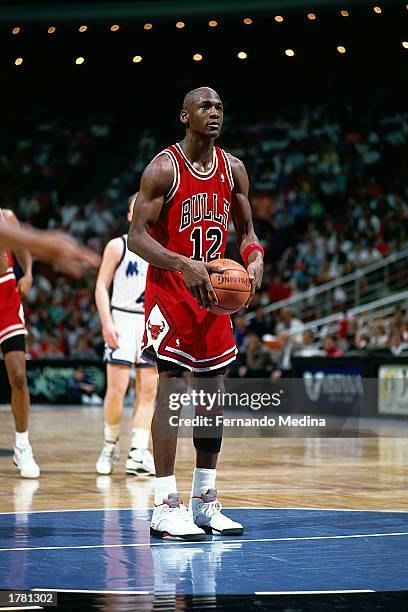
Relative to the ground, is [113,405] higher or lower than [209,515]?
higher

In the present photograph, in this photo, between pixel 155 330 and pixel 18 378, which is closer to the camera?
pixel 155 330

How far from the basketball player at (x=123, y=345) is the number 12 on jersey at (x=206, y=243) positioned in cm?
297

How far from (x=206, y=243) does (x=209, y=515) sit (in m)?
1.54

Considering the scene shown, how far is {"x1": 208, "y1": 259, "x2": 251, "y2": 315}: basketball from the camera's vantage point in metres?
5.93


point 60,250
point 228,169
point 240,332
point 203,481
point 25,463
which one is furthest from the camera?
point 240,332

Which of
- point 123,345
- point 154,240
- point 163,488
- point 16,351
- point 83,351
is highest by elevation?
point 83,351

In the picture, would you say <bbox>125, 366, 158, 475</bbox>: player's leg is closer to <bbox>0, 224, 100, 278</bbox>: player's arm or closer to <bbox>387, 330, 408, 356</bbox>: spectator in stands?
<bbox>0, 224, 100, 278</bbox>: player's arm

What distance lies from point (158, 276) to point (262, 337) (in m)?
14.3

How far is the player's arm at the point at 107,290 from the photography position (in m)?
9.20

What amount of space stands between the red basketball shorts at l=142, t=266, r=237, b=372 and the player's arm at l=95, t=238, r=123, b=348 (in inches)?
114

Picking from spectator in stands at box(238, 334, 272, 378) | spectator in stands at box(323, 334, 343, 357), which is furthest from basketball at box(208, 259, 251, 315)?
spectator in stands at box(238, 334, 272, 378)

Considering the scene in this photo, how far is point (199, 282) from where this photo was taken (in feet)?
19.2

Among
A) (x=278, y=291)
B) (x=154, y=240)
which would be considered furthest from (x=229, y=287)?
(x=278, y=291)

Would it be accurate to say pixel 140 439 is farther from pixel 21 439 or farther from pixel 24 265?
pixel 24 265
